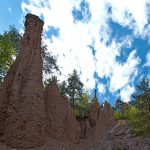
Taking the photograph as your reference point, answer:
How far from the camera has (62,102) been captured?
3180 centimetres

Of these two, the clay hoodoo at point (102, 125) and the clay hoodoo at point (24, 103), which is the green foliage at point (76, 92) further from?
the clay hoodoo at point (24, 103)

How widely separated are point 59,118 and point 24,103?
5204 millimetres

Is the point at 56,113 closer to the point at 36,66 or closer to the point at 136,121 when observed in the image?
the point at 36,66

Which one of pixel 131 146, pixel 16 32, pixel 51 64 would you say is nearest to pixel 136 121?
pixel 131 146

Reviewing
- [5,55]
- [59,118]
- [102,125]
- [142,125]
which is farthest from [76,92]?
[142,125]

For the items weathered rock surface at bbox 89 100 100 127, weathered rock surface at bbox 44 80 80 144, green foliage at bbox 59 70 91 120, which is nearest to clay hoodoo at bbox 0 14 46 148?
weathered rock surface at bbox 44 80 80 144

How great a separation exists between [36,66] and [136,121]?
10403 millimetres

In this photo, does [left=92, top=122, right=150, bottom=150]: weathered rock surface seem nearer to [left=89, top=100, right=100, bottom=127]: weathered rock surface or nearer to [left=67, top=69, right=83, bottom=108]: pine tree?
[left=89, top=100, right=100, bottom=127]: weathered rock surface

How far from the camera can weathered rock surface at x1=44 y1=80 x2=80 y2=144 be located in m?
29.1

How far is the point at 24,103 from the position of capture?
2608cm

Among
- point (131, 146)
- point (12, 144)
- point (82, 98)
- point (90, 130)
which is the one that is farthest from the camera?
point (82, 98)

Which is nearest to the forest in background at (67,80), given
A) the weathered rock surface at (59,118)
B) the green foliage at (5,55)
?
the green foliage at (5,55)

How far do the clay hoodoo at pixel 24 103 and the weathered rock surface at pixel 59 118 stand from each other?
2184 millimetres

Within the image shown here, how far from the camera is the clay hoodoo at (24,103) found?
2483 cm
